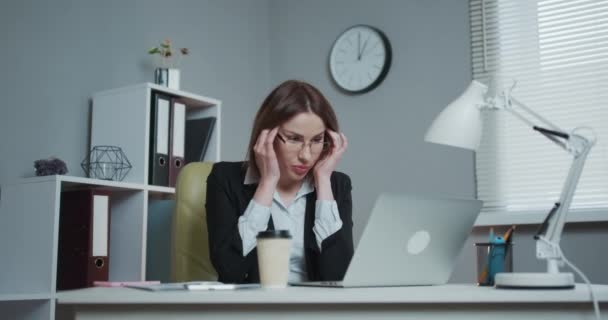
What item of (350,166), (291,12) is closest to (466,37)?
(350,166)

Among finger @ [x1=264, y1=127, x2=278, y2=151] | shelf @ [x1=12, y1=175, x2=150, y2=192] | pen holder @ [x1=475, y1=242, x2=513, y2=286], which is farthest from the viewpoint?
shelf @ [x1=12, y1=175, x2=150, y2=192]

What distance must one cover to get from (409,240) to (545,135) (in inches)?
11.6

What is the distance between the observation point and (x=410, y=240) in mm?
1141

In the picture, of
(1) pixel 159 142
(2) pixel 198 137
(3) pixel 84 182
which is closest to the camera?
(3) pixel 84 182

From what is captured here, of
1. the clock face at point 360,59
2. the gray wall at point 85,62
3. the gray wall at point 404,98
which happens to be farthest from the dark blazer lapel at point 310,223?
the clock face at point 360,59

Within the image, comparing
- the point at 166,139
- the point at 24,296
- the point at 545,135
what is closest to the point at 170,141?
the point at 166,139

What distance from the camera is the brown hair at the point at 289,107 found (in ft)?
5.71

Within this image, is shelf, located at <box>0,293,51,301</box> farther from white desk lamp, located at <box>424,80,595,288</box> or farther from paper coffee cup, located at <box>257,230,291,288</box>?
white desk lamp, located at <box>424,80,595,288</box>

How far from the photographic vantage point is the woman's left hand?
5.87ft

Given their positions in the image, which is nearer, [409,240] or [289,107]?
[409,240]

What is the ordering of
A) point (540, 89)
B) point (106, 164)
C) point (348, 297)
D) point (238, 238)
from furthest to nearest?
point (540, 89) < point (106, 164) < point (238, 238) < point (348, 297)

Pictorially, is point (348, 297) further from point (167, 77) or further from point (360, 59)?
point (360, 59)

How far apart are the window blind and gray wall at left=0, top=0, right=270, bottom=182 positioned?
133 cm

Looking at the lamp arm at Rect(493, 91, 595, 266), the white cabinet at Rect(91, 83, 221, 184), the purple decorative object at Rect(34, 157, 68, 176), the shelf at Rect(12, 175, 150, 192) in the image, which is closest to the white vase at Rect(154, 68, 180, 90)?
the white cabinet at Rect(91, 83, 221, 184)
